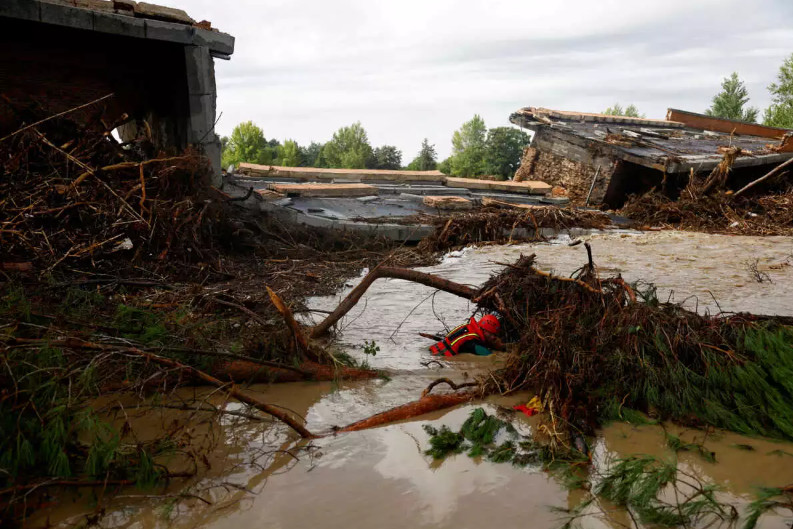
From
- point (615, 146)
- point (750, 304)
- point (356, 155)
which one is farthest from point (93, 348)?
point (356, 155)

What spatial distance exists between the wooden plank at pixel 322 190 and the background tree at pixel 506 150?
107 ft

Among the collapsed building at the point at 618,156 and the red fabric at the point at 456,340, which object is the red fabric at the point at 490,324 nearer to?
the red fabric at the point at 456,340

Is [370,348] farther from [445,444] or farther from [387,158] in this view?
[387,158]

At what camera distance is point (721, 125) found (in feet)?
81.2

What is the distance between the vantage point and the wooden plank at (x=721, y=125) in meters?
23.9

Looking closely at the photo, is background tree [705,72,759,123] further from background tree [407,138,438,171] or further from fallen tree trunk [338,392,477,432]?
fallen tree trunk [338,392,477,432]

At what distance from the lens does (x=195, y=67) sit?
996 cm

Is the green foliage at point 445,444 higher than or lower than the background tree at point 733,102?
lower

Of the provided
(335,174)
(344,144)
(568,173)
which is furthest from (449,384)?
(344,144)

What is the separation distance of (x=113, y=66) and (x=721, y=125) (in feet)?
73.9

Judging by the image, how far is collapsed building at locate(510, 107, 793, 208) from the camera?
1617 centimetres

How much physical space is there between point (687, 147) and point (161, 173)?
15156mm

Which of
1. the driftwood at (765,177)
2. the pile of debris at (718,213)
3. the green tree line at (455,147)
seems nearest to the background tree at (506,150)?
the green tree line at (455,147)

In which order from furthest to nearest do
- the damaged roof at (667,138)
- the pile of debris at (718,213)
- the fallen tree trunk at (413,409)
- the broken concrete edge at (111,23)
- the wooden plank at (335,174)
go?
the wooden plank at (335,174)
the damaged roof at (667,138)
the pile of debris at (718,213)
the broken concrete edge at (111,23)
the fallen tree trunk at (413,409)
